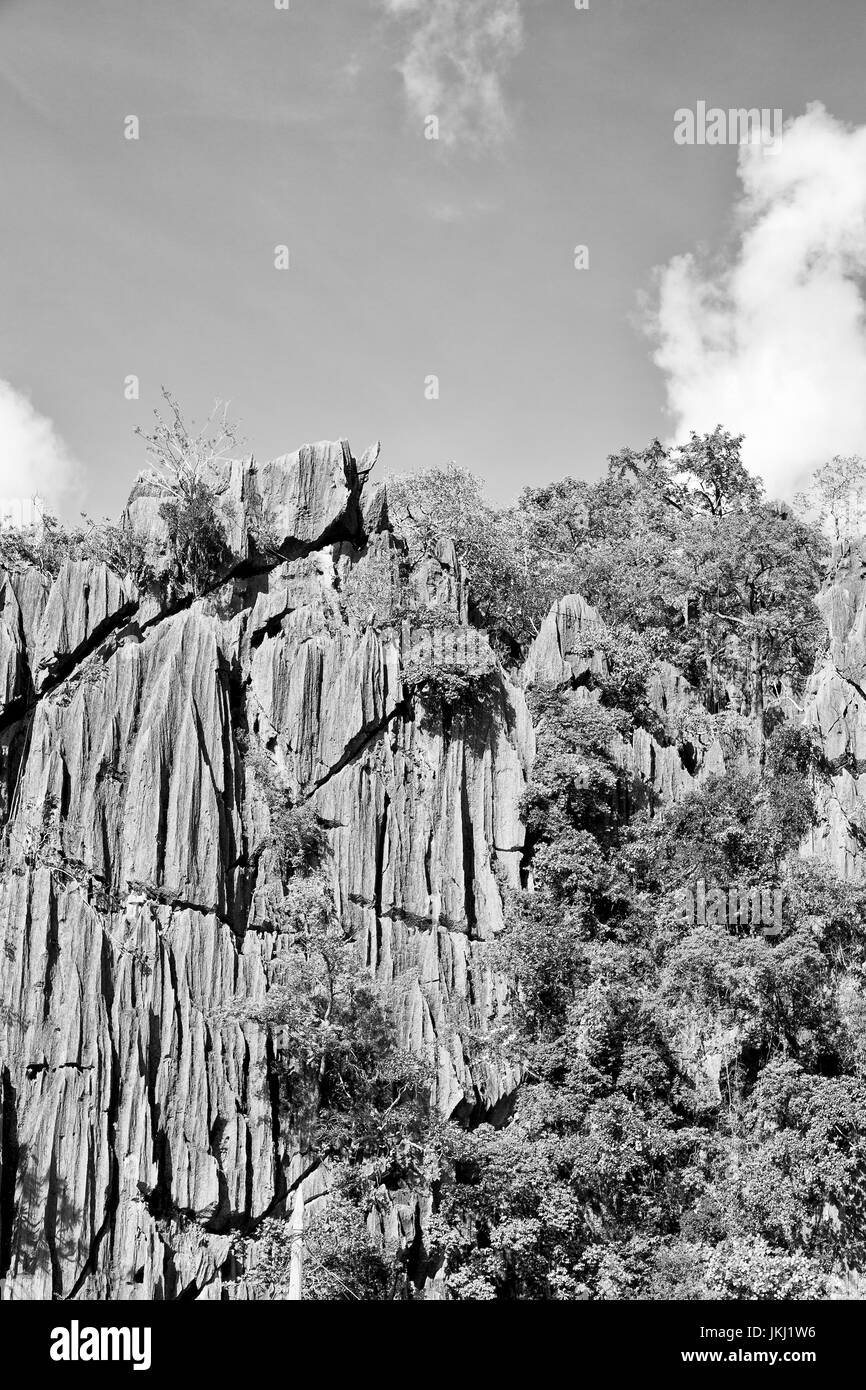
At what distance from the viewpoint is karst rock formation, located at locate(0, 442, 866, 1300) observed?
19.8m

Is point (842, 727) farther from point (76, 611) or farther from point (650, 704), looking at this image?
point (76, 611)

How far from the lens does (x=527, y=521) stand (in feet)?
120

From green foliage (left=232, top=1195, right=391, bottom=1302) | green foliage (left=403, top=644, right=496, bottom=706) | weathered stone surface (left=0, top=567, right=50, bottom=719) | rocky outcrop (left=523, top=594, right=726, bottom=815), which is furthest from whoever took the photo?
rocky outcrop (left=523, top=594, right=726, bottom=815)

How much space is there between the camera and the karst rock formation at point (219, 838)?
65.1ft

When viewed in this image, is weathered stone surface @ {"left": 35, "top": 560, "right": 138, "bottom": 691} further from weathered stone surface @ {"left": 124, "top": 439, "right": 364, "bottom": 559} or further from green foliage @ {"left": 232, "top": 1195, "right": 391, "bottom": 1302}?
green foliage @ {"left": 232, "top": 1195, "right": 391, "bottom": 1302}

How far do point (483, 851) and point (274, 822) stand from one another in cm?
432

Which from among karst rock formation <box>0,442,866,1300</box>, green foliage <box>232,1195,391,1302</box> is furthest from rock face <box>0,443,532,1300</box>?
green foliage <box>232,1195,391,1302</box>

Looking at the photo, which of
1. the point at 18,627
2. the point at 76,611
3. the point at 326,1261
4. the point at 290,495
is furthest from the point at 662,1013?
the point at 18,627

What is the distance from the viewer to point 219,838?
75.2 ft

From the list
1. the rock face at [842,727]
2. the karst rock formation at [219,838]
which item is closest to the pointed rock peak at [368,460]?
the karst rock formation at [219,838]

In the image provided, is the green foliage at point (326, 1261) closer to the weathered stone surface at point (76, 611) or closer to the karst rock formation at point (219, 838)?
the karst rock formation at point (219, 838)

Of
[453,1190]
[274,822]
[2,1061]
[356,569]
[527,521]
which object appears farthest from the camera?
[527,521]
